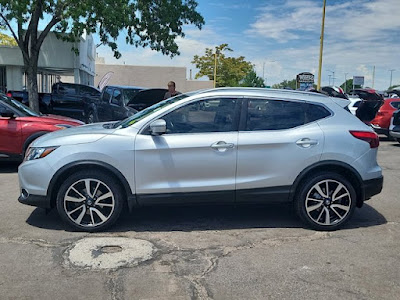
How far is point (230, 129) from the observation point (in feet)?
16.4

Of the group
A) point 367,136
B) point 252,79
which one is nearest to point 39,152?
point 367,136

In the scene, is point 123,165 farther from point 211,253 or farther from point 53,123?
point 53,123

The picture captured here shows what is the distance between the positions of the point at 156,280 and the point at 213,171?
1576mm

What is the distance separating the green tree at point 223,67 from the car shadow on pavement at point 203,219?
51.8 meters

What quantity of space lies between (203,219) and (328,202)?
1.60 m

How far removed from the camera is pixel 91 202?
191 inches

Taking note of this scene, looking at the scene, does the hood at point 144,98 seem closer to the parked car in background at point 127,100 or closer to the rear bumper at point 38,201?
the parked car in background at point 127,100

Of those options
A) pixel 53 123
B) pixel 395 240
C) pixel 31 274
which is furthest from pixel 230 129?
pixel 53 123

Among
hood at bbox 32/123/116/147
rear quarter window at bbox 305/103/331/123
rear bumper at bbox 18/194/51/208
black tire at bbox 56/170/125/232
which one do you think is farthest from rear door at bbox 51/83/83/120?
rear quarter window at bbox 305/103/331/123

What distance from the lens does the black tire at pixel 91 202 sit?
15.8ft

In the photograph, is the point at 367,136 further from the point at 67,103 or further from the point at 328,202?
the point at 67,103

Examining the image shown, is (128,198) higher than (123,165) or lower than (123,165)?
lower

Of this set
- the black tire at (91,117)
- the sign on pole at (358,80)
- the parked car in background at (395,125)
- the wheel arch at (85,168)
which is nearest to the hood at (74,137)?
the wheel arch at (85,168)

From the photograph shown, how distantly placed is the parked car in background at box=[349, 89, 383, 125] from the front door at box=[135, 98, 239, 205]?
10.9m
